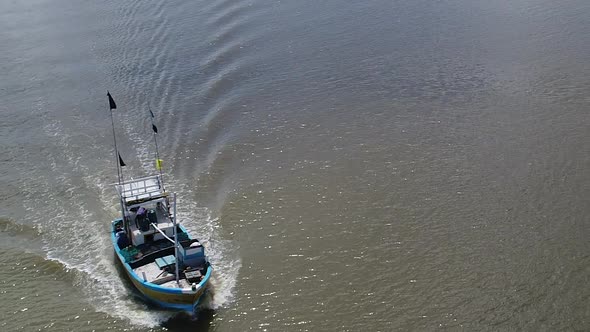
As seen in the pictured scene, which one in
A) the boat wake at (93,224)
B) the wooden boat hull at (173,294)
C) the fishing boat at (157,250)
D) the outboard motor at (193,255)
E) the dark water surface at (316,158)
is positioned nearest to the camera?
the wooden boat hull at (173,294)

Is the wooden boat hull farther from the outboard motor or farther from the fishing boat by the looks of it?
the outboard motor

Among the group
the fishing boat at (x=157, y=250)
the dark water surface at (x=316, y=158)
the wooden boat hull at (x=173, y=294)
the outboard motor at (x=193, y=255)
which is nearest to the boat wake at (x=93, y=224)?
the dark water surface at (x=316, y=158)

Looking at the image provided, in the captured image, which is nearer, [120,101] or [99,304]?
[99,304]

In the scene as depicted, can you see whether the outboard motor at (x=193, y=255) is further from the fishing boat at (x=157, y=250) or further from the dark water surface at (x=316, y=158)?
the dark water surface at (x=316, y=158)

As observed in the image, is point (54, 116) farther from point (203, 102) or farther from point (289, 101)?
point (289, 101)

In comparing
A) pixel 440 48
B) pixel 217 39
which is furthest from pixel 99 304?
pixel 440 48

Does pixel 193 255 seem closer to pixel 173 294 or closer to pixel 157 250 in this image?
pixel 173 294
